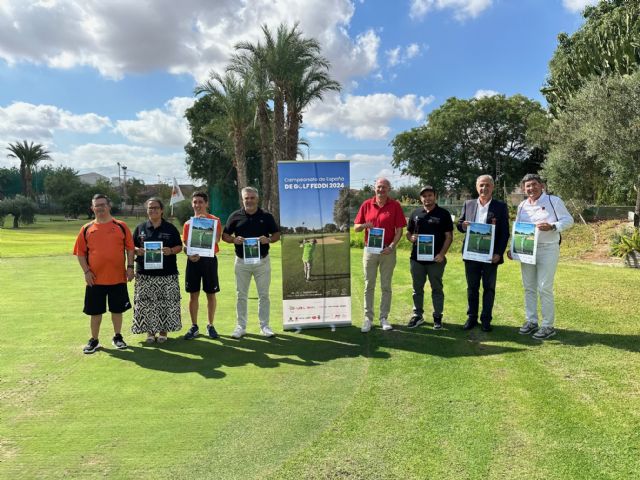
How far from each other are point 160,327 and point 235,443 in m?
2.74

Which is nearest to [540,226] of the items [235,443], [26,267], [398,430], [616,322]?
[616,322]

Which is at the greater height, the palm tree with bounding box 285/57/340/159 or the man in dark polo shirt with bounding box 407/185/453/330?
the palm tree with bounding box 285/57/340/159

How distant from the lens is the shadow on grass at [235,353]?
16.1 feet

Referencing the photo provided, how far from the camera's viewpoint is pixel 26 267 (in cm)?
1324

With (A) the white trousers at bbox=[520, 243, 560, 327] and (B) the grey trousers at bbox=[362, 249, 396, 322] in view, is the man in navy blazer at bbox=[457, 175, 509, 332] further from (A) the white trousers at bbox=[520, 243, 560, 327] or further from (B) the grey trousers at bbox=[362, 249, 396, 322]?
(B) the grey trousers at bbox=[362, 249, 396, 322]

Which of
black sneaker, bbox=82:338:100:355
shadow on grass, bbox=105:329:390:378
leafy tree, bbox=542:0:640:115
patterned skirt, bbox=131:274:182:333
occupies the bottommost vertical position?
shadow on grass, bbox=105:329:390:378

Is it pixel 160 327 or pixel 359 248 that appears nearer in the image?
pixel 160 327

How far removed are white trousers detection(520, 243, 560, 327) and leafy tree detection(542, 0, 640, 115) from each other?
15.7 m

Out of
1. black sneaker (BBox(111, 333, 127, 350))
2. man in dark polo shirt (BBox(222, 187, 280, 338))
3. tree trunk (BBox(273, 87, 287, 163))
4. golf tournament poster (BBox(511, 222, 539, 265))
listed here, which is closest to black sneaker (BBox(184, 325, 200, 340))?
man in dark polo shirt (BBox(222, 187, 280, 338))

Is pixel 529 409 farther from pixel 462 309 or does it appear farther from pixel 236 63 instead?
pixel 236 63

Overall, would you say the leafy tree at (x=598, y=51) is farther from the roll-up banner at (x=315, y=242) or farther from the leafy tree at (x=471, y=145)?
the roll-up banner at (x=315, y=242)

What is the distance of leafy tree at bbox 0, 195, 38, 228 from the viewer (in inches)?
1544

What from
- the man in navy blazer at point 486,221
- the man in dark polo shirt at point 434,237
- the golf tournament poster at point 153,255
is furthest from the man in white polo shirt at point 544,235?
the golf tournament poster at point 153,255

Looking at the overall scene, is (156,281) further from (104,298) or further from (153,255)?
(104,298)
